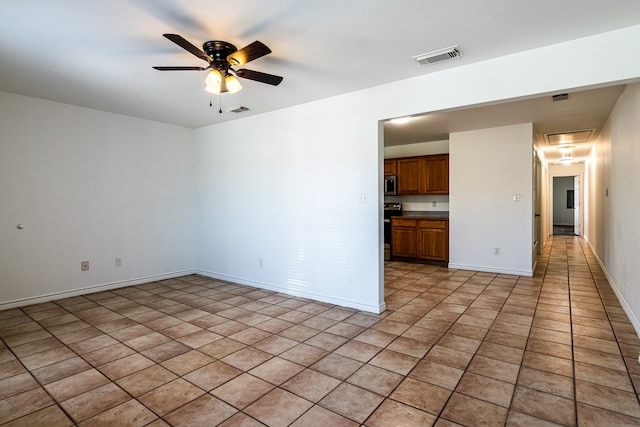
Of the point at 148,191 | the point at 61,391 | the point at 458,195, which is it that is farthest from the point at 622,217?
the point at 148,191

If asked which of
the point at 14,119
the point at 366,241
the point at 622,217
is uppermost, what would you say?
the point at 14,119

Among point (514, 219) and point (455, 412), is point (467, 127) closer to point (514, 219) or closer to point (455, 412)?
point (514, 219)

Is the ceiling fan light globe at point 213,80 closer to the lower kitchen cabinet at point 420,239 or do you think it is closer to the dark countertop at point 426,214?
the lower kitchen cabinet at point 420,239

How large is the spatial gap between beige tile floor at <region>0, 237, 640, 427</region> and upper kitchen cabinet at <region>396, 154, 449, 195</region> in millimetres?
2582

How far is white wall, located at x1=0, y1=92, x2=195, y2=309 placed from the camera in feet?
12.8

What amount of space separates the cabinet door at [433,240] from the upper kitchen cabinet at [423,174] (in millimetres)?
681

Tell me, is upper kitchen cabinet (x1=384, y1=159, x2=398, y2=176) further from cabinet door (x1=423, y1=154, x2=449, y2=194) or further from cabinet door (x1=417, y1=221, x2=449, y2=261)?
cabinet door (x1=417, y1=221, x2=449, y2=261)

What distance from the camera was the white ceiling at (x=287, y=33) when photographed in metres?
2.07

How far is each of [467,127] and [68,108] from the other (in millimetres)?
5777

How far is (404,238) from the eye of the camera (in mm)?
6512

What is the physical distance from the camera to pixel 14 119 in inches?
152

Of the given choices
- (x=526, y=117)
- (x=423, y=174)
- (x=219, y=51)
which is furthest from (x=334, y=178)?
(x=423, y=174)

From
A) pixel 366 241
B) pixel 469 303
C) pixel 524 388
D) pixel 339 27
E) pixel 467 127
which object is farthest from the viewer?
pixel 467 127

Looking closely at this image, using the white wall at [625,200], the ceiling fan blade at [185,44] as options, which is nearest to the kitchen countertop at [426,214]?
the white wall at [625,200]
